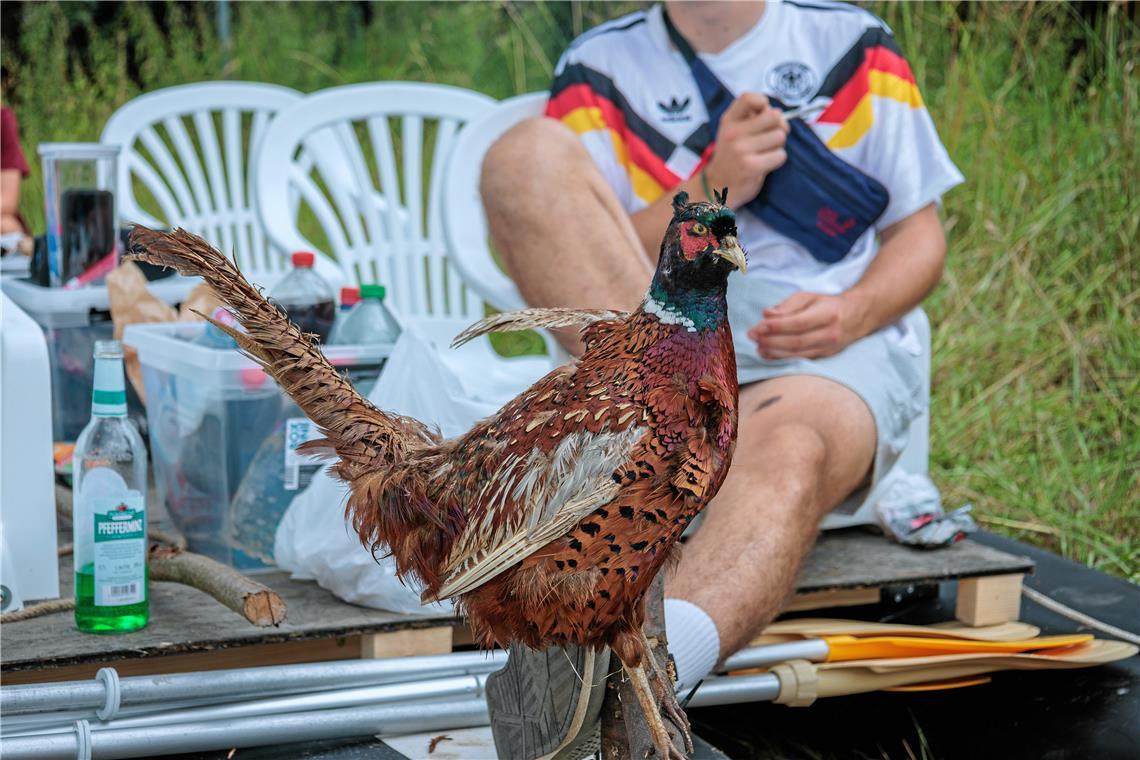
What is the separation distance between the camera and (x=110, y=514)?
1.82 m

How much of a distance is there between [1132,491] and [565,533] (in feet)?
7.95

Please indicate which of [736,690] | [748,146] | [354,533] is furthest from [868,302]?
[354,533]

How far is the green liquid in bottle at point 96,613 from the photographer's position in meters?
1.85

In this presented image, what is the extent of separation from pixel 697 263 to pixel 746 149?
3.91ft

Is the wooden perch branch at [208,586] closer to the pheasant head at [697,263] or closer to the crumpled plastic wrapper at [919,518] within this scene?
the pheasant head at [697,263]

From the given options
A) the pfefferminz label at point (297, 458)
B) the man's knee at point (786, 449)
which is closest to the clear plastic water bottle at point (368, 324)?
the pfefferminz label at point (297, 458)

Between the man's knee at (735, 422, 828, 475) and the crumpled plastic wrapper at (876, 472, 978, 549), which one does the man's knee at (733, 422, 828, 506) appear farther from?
the crumpled plastic wrapper at (876, 472, 978, 549)

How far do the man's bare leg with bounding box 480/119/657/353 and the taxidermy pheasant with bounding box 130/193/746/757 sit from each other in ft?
2.86

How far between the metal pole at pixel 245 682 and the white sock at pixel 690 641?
0.86ft

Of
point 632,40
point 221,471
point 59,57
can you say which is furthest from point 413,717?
point 59,57

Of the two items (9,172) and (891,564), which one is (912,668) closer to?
(891,564)

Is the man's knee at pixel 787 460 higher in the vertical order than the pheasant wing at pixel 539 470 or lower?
lower

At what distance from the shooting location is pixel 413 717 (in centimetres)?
176

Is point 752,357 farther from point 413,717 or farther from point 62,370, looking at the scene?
point 62,370
